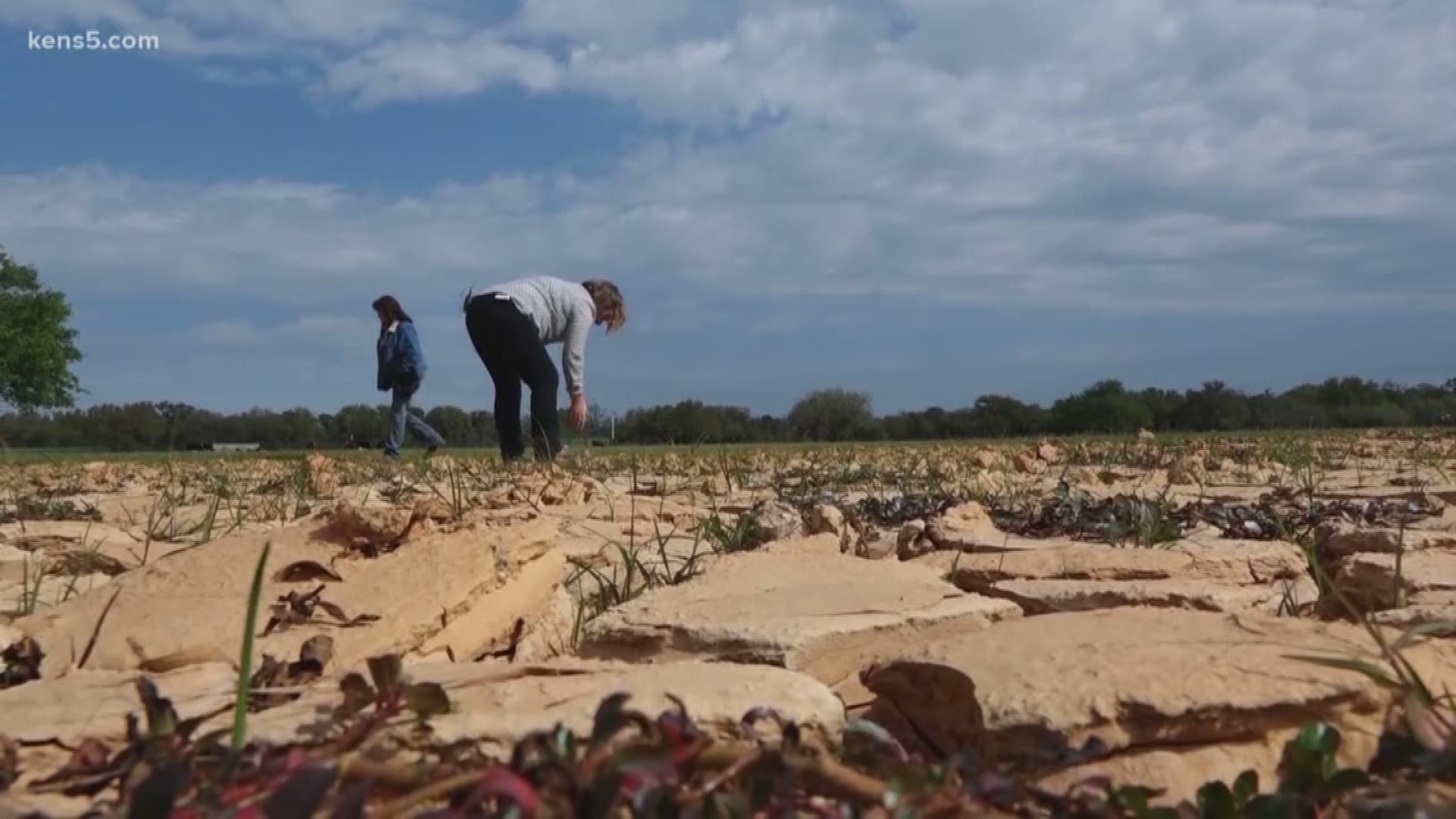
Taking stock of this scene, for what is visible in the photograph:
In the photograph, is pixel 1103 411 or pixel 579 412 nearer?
pixel 579 412

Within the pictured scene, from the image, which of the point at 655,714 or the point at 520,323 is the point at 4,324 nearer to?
the point at 520,323

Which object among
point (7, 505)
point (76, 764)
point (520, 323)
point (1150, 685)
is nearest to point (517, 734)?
point (76, 764)

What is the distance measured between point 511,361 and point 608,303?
3.03 ft

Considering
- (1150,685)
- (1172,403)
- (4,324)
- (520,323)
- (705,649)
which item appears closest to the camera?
(1150,685)

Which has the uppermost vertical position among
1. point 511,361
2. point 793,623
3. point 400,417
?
point 511,361

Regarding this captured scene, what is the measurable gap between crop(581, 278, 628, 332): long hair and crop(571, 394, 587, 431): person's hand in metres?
0.63

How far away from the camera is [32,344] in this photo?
40.2 m

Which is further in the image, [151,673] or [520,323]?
[520,323]

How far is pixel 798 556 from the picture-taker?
2.83m

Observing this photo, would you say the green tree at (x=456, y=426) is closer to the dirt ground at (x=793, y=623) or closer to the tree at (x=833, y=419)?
the tree at (x=833, y=419)

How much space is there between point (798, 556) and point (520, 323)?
18.8 feet

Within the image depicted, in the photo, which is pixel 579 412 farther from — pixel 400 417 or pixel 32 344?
pixel 32 344

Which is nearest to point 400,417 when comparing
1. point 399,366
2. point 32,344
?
point 399,366

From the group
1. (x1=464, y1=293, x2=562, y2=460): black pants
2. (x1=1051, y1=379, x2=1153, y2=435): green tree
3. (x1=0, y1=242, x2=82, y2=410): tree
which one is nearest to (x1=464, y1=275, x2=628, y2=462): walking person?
(x1=464, y1=293, x2=562, y2=460): black pants
